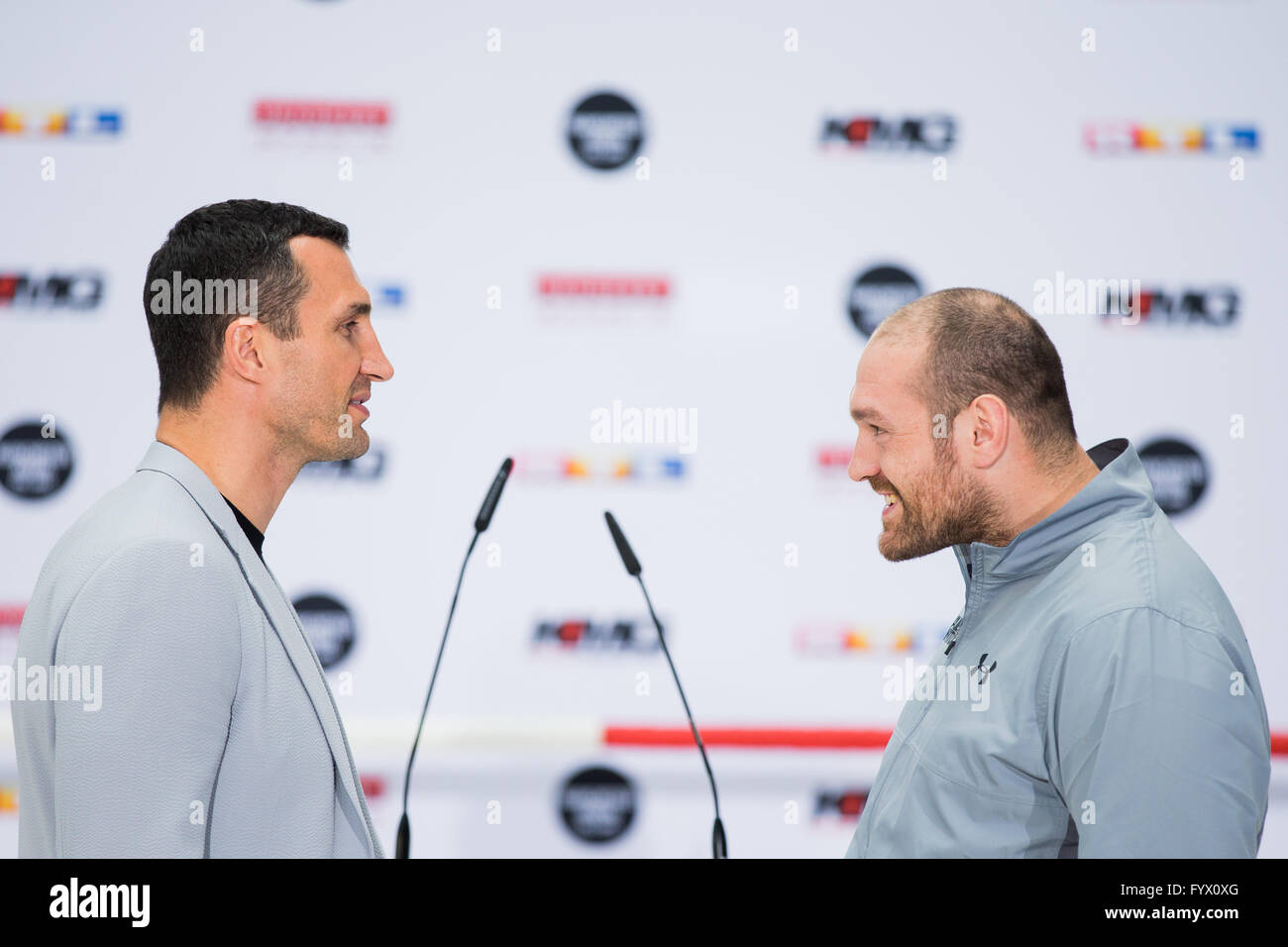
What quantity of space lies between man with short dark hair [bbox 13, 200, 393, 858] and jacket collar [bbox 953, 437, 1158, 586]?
94 cm

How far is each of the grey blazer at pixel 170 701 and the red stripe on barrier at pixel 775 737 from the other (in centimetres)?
167

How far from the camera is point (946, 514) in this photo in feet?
5.20

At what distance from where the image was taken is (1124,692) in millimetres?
1191

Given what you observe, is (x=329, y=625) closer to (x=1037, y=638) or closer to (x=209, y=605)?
(x=209, y=605)

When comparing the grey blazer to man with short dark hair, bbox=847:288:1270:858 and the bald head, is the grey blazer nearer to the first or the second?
man with short dark hair, bbox=847:288:1270:858

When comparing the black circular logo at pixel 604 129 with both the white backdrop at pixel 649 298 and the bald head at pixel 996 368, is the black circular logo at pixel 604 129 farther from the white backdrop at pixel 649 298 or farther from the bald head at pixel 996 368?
the bald head at pixel 996 368

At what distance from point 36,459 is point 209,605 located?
2.22 metres

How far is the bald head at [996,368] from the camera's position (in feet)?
4.95

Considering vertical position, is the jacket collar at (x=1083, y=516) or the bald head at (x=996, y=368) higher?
the bald head at (x=996, y=368)

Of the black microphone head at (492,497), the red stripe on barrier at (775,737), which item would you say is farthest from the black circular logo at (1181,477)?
the black microphone head at (492,497)

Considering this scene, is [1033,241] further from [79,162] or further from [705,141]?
[79,162]

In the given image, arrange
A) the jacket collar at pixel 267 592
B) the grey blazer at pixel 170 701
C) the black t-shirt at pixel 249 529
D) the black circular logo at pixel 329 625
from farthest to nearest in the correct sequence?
the black circular logo at pixel 329 625 → the black t-shirt at pixel 249 529 → the jacket collar at pixel 267 592 → the grey blazer at pixel 170 701

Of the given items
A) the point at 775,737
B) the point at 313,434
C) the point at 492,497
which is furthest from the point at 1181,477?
the point at 313,434

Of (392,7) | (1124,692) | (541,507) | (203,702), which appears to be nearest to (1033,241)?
(541,507)
